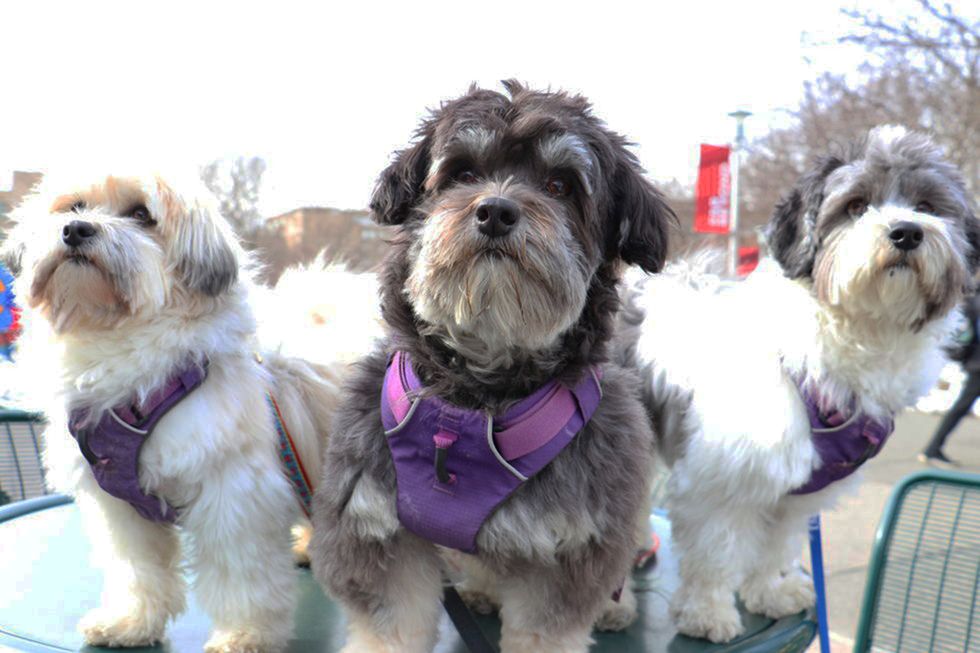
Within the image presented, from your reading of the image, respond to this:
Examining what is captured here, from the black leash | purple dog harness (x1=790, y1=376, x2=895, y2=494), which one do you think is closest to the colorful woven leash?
the black leash

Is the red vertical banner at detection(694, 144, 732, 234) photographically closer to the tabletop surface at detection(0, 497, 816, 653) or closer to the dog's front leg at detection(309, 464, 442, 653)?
the tabletop surface at detection(0, 497, 816, 653)

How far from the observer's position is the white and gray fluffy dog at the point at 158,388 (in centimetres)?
199

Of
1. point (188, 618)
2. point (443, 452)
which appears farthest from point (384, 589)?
point (188, 618)

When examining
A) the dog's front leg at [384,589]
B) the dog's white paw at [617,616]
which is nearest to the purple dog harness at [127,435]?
the dog's front leg at [384,589]

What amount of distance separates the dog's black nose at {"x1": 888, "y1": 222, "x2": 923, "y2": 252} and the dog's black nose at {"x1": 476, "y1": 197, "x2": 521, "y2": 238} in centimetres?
129

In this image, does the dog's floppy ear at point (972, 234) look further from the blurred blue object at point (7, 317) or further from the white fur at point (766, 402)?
the blurred blue object at point (7, 317)

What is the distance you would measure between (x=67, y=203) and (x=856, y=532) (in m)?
6.94

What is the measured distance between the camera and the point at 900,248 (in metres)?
2.29

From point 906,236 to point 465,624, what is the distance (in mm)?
1658

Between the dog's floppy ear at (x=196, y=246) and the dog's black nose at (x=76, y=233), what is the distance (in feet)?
0.65

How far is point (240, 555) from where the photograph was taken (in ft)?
6.84

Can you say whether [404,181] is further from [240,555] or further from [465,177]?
[240,555]

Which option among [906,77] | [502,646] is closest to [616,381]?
[502,646]

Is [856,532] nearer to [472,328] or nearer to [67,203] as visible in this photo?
[472,328]
